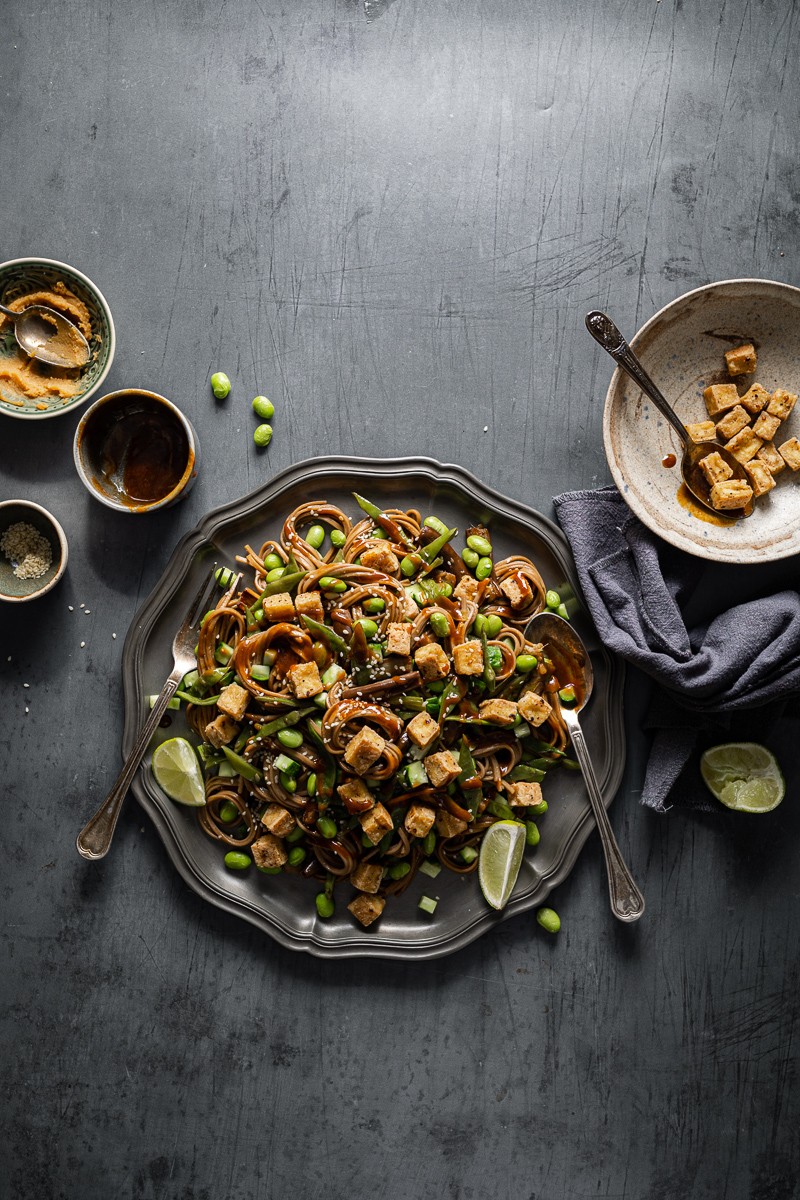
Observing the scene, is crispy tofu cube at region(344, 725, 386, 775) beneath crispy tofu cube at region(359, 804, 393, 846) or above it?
above

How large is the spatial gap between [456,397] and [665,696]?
164cm

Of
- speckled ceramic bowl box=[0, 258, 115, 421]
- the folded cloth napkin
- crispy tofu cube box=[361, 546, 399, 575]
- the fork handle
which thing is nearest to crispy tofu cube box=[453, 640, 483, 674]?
crispy tofu cube box=[361, 546, 399, 575]

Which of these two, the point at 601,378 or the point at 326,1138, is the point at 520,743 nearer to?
the point at 601,378

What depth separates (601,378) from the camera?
3.68 metres

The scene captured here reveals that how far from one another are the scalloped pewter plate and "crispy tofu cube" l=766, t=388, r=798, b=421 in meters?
1.04

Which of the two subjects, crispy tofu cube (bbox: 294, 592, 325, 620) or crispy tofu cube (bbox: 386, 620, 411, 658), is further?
crispy tofu cube (bbox: 294, 592, 325, 620)

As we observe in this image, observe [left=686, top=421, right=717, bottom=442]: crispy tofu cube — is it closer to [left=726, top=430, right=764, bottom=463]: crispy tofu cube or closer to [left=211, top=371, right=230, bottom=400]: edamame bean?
[left=726, top=430, right=764, bottom=463]: crispy tofu cube

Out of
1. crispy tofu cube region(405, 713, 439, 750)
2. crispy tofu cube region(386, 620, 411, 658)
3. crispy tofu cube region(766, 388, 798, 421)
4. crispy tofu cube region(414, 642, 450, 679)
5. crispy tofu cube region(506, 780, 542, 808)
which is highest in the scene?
crispy tofu cube region(766, 388, 798, 421)

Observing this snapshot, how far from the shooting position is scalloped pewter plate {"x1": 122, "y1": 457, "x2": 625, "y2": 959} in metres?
3.53

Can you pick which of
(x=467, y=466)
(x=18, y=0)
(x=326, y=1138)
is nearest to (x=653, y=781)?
(x=467, y=466)

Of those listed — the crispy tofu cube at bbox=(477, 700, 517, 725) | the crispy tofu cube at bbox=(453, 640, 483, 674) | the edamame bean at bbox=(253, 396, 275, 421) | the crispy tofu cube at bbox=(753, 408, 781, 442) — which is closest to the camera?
the crispy tofu cube at bbox=(453, 640, 483, 674)

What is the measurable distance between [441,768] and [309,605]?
86 cm

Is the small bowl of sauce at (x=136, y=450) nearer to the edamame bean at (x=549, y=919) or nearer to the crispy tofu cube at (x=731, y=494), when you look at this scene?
the crispy tofu cube at (x=731, y=494)

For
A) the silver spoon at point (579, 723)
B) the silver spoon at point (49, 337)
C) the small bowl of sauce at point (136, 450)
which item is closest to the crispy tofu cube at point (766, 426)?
the silver spoon at point (579, 723)
